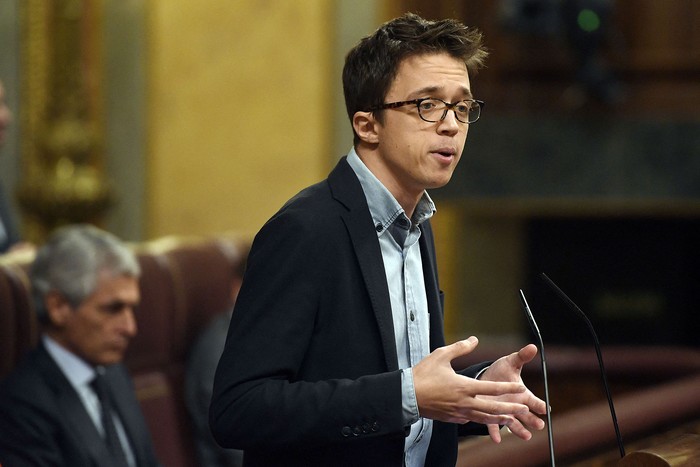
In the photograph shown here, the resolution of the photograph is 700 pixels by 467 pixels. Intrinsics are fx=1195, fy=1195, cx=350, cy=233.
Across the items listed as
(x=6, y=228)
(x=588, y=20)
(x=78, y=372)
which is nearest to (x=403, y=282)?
(x=78, y=372)

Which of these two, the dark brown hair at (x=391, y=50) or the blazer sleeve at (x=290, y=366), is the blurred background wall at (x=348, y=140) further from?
the blazer sleeve at (x=290, y=366)

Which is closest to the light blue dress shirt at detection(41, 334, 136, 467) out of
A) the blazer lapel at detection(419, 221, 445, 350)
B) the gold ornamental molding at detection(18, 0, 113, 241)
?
the blazer lapel at detection(419, 221, 445, 350)

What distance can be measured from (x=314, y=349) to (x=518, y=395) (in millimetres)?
230

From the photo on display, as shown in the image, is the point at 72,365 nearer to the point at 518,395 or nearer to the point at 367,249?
the point at 367,249

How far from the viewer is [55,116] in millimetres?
5797

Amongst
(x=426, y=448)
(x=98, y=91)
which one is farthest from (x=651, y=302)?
(x=426, y=448)

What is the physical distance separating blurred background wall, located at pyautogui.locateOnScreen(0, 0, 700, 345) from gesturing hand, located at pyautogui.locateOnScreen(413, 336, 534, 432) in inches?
170

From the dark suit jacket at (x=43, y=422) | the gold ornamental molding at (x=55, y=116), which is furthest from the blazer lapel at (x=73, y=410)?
the gold ornamental molding at (x=55, y=116)

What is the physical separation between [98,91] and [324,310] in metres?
4.82

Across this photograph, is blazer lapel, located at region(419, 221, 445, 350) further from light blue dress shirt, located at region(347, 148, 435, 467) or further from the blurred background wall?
the blurred background wall

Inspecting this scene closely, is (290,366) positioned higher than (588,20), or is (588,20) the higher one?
(588,20)

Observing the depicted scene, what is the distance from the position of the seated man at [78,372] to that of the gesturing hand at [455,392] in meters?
1.22

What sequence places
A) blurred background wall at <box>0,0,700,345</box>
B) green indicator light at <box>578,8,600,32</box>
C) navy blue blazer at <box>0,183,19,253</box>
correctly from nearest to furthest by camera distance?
navy blue blazer at <box>0,183,19,253</box> < green indicator light at <box>578,8,600,32</box> < blurred background wall at <box>0,0,700,345</box>

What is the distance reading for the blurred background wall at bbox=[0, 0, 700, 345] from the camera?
5.47 m
